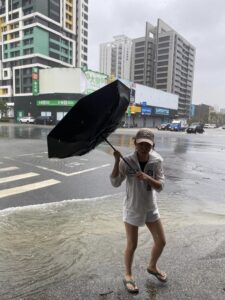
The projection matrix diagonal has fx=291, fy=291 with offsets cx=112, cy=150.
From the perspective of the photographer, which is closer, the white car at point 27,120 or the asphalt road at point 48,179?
the asphalt road at point 48,179

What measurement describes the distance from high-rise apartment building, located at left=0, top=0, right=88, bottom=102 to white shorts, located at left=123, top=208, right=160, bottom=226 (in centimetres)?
6999

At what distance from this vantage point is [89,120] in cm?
261

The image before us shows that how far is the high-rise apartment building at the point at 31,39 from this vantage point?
75.6 meters

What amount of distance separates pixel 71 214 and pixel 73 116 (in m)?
3.13

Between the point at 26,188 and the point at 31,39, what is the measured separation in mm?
78270

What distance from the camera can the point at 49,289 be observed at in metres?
2.98

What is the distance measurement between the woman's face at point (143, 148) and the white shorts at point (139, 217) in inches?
23.7

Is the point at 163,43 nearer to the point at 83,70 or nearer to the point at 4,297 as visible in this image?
the point at 83,70

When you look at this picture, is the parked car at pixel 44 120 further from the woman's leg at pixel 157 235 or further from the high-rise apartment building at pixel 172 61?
the high-rise apartment building at pixel 172 61

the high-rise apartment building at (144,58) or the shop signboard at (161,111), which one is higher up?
the high-rise apartment building at (144,58)

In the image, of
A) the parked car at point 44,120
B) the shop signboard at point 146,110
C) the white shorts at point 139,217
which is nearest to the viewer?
the white shorts at point 139,217

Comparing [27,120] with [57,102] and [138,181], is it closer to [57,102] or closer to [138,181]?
[57,102]

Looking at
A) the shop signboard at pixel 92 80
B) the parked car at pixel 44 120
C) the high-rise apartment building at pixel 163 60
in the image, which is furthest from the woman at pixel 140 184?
the high-rise apartment building at pixel 163 60

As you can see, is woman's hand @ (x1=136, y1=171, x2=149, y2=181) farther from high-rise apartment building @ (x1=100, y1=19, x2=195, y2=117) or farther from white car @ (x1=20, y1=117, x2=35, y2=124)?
high-rise apartment building @ (x1=100, y1=19, x2=195, y2=117)
